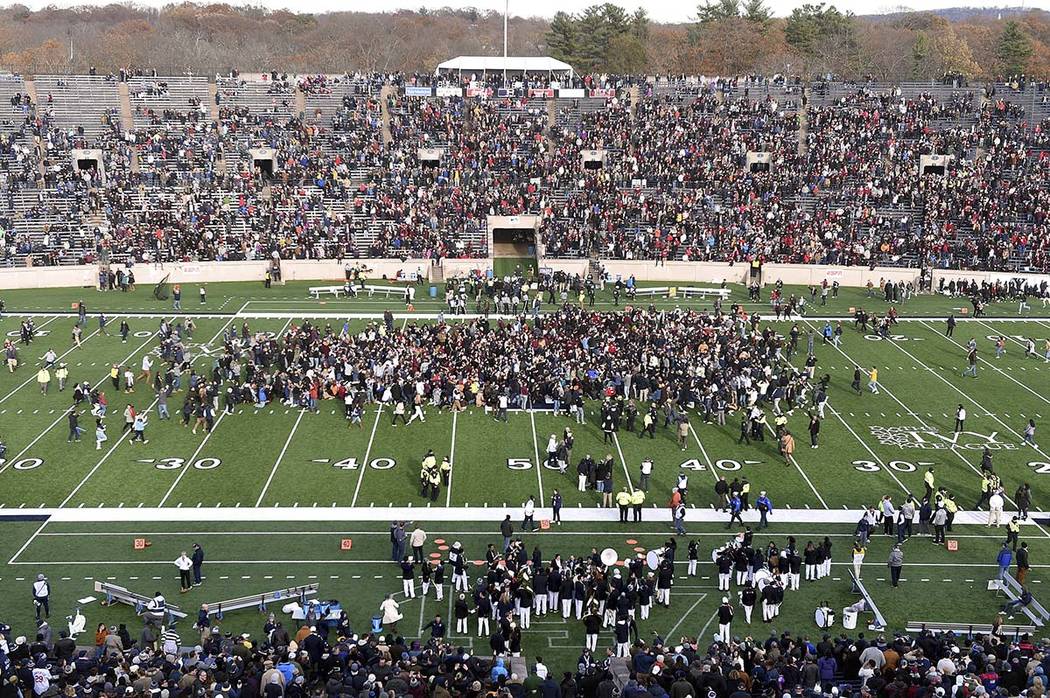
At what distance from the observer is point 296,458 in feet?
92.0

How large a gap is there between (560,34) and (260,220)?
175ft

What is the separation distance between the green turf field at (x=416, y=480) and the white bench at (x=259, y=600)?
258 mm

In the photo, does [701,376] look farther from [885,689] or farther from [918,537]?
[885,689]

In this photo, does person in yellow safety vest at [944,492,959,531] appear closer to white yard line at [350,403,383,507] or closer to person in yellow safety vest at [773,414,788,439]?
person in yellow safety vest at [773,414,788,439]

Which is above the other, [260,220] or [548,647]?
[260,220]

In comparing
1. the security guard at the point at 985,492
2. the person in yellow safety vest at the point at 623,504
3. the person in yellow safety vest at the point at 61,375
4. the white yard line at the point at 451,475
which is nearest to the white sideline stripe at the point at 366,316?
the person in yellow safety vest at the point at 61,375

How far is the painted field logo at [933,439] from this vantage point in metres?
29.6

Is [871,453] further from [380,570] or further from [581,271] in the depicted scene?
[581,271]

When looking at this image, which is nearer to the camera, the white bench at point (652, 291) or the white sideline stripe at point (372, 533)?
the white sideline stripe at point (372, 533)

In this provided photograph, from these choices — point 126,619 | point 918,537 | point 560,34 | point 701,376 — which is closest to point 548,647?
point 126,619

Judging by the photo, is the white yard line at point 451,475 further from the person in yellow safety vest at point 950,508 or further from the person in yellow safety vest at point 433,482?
the person in yellow safety vest at point 950,508

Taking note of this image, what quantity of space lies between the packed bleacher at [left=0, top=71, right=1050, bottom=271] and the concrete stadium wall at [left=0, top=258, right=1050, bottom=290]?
0.90 m

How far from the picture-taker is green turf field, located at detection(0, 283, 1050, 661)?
21.5m

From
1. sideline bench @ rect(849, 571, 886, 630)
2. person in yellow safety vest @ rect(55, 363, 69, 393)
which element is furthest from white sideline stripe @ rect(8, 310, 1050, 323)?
sideline bench @ rect(849, 571, 886, 630)
